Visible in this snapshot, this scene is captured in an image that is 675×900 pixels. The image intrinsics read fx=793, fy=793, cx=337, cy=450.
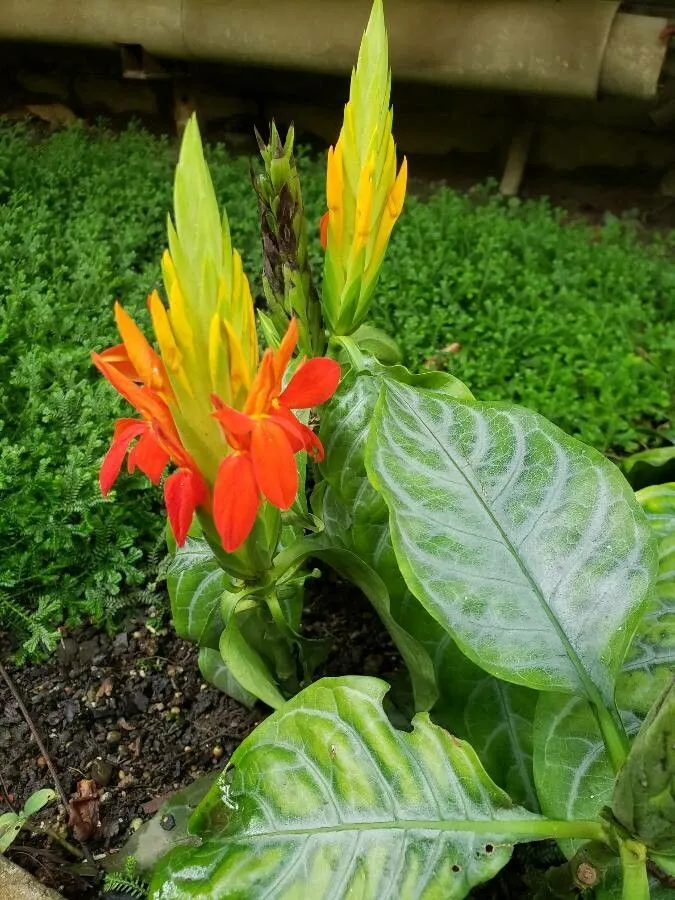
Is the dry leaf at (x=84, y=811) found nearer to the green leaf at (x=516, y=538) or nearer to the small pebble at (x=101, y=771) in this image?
the small pebble at (x=101, y=771)

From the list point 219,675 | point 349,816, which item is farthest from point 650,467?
point 349,816

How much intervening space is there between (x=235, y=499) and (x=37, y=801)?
27.4 inches

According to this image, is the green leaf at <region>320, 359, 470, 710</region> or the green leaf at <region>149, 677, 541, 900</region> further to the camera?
the green leaf at <region>320, 359, 470, 710</region>

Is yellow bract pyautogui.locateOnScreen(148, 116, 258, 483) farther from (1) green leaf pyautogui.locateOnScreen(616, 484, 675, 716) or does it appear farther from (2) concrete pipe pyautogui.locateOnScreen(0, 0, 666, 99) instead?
(2) concrete pipe pyautogui.locateOnScreen(0, 0, 666, 99)

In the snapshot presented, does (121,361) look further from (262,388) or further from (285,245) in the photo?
(285,245)

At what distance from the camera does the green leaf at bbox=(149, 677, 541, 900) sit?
80 cm

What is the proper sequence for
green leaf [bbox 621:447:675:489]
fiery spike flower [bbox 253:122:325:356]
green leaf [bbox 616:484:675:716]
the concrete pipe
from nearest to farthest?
green leaf [bbox 616:484:675:716]
fiery spike flower [bbox 253:122:325:356]
green leaf [bbox 621:447:675:489]
the concrete pipe

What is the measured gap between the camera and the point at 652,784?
74 centimetres

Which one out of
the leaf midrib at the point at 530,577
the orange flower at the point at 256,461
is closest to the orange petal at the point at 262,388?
the orange flower at the point at 256,461

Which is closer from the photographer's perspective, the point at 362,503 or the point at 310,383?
the point at 310,383

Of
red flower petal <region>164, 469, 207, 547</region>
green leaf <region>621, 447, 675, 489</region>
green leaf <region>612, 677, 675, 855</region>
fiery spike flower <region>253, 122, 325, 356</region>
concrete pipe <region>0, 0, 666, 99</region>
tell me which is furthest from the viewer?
concrete pipe <region>0, 0, 666, 99</region>

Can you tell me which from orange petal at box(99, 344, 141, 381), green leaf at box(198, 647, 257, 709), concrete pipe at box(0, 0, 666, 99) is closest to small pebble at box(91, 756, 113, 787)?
green leaf at box(198, 647, 257, 709)

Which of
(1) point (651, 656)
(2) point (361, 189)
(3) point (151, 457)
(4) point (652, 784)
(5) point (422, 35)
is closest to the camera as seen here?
(4) point (652, 784)

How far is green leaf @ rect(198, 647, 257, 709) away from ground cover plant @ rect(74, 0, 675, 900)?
0.57 ft
